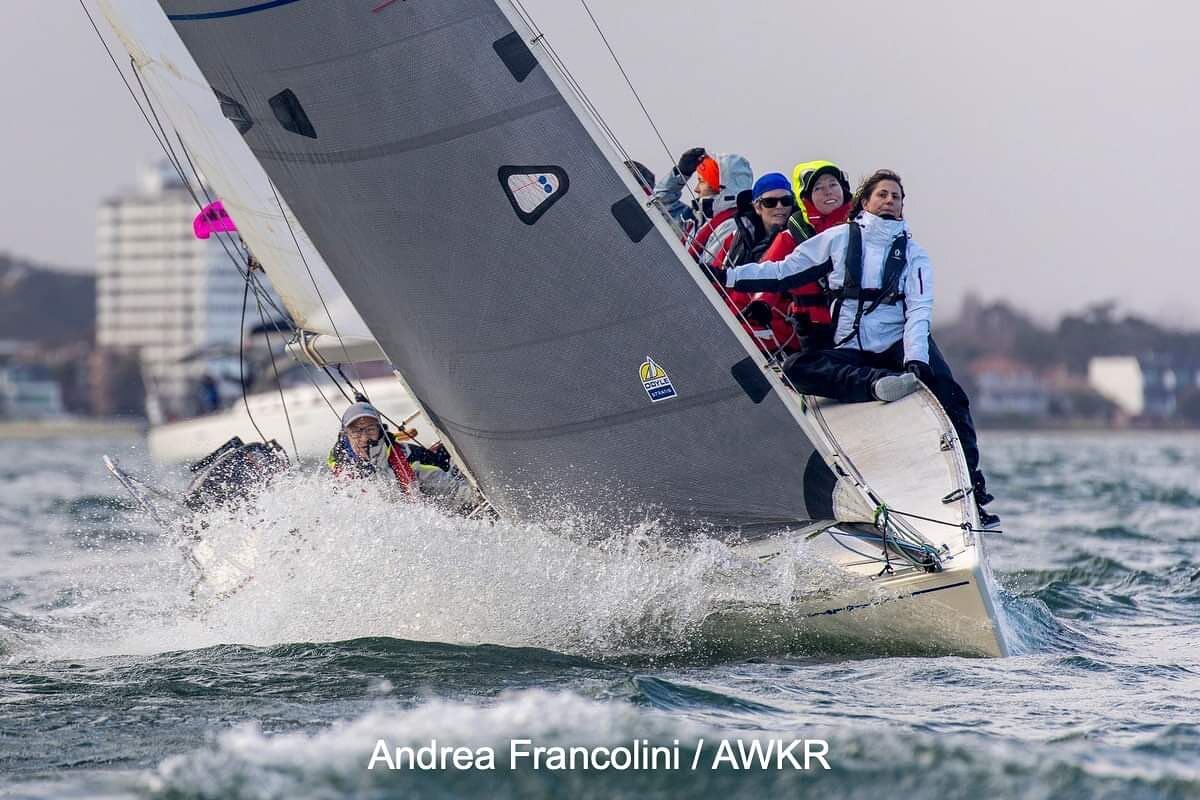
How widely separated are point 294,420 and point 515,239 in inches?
1067

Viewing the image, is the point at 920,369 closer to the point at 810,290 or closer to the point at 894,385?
the point at 894,385

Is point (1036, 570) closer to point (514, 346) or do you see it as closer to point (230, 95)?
point (514, 346)

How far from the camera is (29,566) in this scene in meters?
10.8

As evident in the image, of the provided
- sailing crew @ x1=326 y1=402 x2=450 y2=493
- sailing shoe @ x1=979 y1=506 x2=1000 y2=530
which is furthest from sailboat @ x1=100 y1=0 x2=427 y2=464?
sailing shoe @ x1=979 y1=506 x2=1000 y2=530

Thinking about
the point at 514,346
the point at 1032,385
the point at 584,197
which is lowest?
the point at 514,346

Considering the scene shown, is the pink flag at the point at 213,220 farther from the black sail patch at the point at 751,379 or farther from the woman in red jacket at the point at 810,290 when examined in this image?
the black sail patch at the point at 751,379

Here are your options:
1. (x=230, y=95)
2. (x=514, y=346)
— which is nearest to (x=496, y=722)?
(x=514, y=346)

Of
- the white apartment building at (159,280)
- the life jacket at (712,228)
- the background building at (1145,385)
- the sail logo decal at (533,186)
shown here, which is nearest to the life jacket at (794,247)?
the life jacket at (712,228)

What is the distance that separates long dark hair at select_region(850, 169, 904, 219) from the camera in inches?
258

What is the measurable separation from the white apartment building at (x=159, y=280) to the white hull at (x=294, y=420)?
83.4 m

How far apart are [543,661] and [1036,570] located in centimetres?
468

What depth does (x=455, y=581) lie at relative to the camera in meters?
6.25

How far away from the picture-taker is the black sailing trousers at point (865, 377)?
6.72 m

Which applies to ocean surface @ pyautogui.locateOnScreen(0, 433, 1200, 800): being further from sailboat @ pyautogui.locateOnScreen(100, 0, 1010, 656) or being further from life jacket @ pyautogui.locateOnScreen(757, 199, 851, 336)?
life jacket @ pyautogui.locateOnScreen(757, 199, 851, 336)
